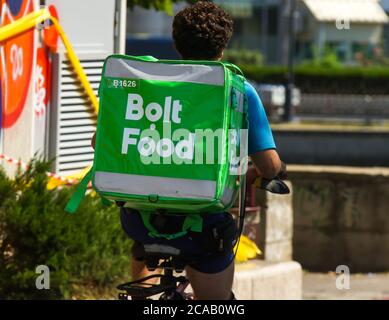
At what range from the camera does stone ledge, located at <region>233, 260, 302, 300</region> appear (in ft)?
28.7

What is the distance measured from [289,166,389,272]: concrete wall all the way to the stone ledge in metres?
2.37

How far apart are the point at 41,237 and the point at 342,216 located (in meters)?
5.01

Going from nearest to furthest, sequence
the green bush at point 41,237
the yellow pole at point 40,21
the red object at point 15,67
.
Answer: the green bush at point 41,237, the yellow pole at point 40,21, the red object at point 15,67

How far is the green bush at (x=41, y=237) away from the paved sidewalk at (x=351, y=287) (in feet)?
9.65

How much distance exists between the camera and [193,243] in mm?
4629

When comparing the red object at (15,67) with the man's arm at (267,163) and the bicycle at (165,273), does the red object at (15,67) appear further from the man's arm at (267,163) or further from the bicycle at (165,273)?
the man's arm at (267,163)

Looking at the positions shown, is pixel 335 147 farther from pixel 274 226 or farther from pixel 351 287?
pixel 274 226

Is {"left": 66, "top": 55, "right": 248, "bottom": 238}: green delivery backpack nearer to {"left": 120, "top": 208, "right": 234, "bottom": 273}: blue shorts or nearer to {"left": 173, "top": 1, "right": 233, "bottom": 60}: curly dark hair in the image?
{"left": 120, "top": 208, "right": 234, "bottom": 273}: blue shorts

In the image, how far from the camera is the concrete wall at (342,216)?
11.9 m

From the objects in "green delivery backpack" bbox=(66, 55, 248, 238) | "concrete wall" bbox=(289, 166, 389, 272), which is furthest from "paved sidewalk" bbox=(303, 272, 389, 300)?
"green delivery backpack" bbox=(66, 55, 248, 238)

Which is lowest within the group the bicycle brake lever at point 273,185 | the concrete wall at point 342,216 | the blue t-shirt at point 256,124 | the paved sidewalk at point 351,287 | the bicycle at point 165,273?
the paved sidewalk at point 351,287

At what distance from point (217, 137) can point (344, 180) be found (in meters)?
7.61

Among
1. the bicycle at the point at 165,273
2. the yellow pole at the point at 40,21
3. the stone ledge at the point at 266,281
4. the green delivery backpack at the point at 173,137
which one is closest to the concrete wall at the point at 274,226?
the stone ledge at the point at 266,281
